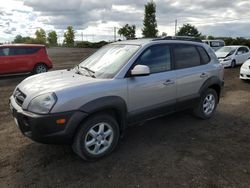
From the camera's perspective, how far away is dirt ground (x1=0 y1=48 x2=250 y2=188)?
3.64 metres

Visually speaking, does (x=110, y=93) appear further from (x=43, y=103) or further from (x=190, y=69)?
(x=190, y=69)

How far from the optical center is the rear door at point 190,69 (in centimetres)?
525

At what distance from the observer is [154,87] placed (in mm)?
4691

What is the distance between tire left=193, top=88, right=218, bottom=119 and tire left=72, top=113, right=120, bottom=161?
2408 mm

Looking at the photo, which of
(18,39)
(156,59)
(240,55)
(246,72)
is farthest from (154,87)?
(18,39)

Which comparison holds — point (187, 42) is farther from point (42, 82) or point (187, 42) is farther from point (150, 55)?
point (42, 82)

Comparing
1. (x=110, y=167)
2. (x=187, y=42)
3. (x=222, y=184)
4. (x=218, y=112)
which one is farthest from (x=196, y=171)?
(x=218, y=112)

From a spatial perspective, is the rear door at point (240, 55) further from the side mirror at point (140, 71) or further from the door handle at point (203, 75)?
the side mirror at point (140, 71)

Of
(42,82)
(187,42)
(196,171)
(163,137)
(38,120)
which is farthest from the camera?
(187,42)

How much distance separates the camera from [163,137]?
5125 mm

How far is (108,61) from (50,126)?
1625mm

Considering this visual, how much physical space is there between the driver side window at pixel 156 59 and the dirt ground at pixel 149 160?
1.28m

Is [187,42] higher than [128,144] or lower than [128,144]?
higher

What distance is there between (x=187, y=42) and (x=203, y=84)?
3.08 feet
